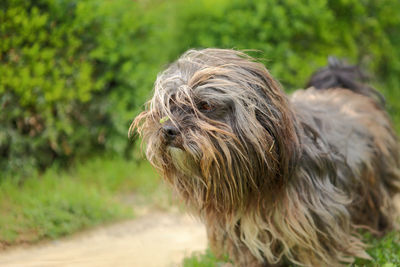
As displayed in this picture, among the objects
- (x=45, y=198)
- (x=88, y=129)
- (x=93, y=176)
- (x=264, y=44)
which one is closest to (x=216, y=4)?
(x=264, y=44)

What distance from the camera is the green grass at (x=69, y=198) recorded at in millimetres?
4445

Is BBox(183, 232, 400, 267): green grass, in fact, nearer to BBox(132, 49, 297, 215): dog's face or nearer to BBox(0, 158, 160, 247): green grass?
BBox(132, 49, 297, 215): dog's face

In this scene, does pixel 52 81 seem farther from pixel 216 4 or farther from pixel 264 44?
pixel 264 44

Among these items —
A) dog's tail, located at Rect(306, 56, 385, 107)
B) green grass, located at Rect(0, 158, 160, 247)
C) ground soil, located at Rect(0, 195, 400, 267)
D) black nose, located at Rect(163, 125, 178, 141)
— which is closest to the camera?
black nose, located at Rect(163, 125, 178, 141)

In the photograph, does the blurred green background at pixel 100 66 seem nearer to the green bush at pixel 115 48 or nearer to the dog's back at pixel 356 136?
the green bush at pixel 115 48

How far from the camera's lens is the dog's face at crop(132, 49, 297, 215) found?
9.27 feet

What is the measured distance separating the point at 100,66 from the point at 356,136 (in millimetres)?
3250

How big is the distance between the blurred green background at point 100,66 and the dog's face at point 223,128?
214 cm

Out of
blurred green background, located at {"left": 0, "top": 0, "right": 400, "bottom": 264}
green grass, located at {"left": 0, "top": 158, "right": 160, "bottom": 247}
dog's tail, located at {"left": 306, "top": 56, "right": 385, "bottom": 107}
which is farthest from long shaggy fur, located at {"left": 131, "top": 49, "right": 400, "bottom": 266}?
blurred green background, located at {"left": 0, "top": 0, "right": 400, "bottom": 264}

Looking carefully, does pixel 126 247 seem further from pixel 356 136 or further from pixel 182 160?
pixel 356 136

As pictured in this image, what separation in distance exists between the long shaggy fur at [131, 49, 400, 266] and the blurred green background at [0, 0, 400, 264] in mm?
1909

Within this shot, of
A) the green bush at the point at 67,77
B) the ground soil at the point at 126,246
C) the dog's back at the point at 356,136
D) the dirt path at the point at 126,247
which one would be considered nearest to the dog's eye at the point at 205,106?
A: the dog's back at the point at 356,136

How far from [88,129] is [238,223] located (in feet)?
9.78

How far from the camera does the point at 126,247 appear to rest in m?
4.34
